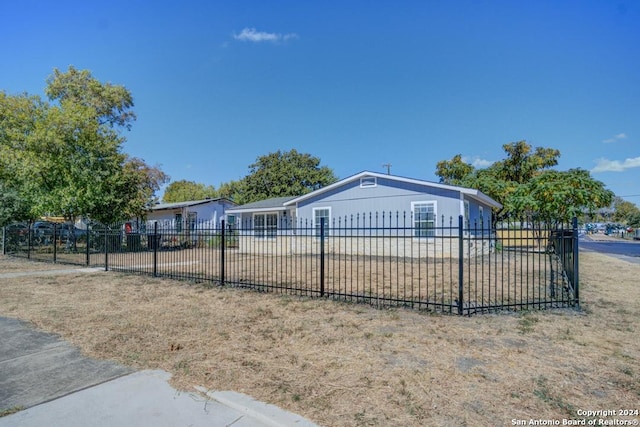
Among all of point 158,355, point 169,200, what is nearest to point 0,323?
point 158,355

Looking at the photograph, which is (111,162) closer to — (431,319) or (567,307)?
(431,319)

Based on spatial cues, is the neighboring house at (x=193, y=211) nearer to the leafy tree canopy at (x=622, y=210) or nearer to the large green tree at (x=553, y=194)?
the large green tree at (x=553, y=194)

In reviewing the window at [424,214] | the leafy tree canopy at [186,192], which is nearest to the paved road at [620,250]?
the window at [424,214]

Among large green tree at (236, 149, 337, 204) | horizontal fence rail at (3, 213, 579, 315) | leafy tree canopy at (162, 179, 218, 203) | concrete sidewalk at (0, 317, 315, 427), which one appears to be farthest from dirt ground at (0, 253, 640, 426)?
leafy tree canopy at (162, 179, 218, 203)

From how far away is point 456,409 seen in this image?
9.92ft

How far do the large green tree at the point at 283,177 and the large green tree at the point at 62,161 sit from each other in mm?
15996

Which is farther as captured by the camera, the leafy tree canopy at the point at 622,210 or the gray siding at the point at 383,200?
the leafy tree canopy at the point at 622,210

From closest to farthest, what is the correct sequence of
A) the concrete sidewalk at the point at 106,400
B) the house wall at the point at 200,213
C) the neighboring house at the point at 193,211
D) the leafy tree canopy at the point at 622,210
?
the concrete sidewalk at the point at 106,400, the neighboring house at the point at 193,211, the house wall at the point at 200,213, the leafy tree canopy at the point at 622,210

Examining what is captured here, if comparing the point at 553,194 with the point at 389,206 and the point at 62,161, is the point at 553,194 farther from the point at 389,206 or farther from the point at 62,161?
the point at 62,161

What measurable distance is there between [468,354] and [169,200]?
55449 mm

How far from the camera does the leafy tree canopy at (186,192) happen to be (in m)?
50.7

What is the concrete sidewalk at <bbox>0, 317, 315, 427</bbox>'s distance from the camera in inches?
113

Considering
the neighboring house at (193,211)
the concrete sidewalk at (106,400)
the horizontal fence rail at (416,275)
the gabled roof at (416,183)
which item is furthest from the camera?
the neighboring house at (193,211)

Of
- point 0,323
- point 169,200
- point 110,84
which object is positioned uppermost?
point 110,84
